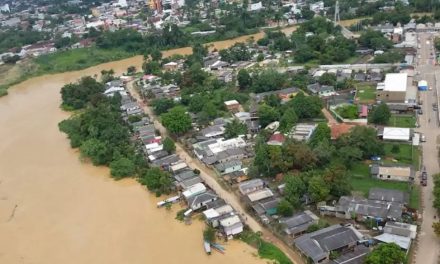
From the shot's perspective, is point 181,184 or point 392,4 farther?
point 392,4

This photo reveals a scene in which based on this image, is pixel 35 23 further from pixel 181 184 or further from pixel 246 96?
pixel 181 184

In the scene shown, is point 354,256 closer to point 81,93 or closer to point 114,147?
point 114,147

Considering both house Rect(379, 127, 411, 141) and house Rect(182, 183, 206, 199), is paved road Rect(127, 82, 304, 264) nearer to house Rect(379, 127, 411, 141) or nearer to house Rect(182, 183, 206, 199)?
house Rect(182, 183, 206, 199)

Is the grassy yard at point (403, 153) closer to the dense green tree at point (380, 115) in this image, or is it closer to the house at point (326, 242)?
the dense green tree at point (380, 115)

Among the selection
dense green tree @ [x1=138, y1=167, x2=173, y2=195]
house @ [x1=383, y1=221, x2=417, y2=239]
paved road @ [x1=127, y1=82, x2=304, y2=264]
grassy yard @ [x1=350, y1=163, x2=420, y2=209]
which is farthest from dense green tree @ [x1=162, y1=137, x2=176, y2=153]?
house @ [x1=383, y1=221, x2=417, y2=239]

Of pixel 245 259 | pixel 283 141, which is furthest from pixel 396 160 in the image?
pixel 245 259
